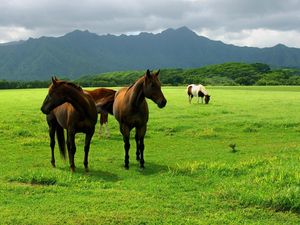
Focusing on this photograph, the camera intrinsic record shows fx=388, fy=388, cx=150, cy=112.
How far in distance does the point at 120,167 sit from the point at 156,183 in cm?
239

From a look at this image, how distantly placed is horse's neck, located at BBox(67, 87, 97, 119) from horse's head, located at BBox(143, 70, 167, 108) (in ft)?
5.61

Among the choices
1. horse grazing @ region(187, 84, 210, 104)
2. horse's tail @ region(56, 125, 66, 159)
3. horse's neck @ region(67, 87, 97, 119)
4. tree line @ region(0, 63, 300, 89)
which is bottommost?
horse's tail @ region(56, 125, 66, 159)

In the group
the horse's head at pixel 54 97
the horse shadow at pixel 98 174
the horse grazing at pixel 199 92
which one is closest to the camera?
the horse shadow at pixel 98 174

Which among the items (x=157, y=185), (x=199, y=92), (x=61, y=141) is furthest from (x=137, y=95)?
(x=199, y=92)

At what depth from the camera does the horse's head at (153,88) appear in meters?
10.8

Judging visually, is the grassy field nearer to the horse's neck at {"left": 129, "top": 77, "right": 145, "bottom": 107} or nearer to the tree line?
the horse's neck at {"left": 129, "top": 77, "right": 145, "bottom": 107}

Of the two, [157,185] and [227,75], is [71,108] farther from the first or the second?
[227,75]

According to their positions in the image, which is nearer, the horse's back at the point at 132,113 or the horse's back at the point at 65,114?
the horse's back at the point at 65,114

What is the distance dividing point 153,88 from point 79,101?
2135mm

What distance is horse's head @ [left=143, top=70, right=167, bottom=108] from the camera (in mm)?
10789

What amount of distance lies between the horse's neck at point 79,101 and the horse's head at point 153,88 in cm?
171

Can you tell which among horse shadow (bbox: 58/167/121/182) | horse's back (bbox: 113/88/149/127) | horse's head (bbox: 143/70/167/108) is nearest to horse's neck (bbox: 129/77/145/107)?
horse's back (bbox: 113/88/149/127)

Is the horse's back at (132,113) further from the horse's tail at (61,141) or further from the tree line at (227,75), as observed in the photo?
the tree line at (227,75)

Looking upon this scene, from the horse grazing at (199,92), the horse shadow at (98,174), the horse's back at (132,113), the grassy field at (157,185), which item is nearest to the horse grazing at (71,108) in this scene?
the horse shadow at (98,174)
